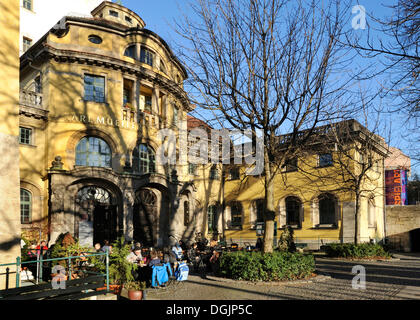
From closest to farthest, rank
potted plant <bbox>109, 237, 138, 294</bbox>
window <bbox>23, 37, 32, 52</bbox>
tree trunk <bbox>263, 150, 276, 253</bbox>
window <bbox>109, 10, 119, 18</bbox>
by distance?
potted plant <bbox>109, 237, 138, 294</bbox> → tree trunk <bbox>263, 150, 276, 253</bbox> → window <bbox>109, 10, 119, 18</bbox> → window <bbox>23, 37, 32, 52</bbox>

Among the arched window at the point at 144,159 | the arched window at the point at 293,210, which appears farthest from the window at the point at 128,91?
the arched window at the point at 293,210

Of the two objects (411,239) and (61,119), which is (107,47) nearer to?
(61,119)

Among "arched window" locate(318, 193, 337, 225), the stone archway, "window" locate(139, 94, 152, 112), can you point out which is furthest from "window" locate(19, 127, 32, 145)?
"arched window" locate(318, 193, 337, 225)

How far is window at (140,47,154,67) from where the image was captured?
2384cm

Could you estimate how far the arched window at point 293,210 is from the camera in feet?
90.5

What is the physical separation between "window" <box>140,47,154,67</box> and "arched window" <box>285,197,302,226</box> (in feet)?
47.4

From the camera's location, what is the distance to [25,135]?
20.5 metres

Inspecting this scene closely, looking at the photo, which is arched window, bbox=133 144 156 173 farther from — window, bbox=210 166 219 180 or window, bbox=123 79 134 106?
window, bbox=210 166 219 180

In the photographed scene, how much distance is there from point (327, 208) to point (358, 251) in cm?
689

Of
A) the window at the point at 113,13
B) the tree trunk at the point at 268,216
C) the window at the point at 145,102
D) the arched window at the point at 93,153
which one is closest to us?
the tree trunk at the point at 268,216

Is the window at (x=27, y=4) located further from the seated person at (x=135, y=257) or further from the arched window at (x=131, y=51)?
the seated person at (x=135, y=257)

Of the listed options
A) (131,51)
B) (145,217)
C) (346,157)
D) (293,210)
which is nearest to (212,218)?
(293,210)

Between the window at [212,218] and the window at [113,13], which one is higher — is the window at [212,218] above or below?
below

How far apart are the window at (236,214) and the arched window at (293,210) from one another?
4518mm
